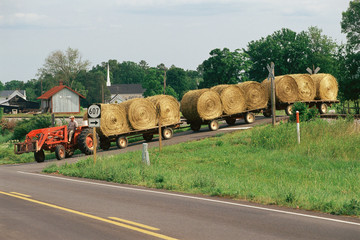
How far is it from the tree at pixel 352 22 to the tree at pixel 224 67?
18853 millimetres

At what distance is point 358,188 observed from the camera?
44.7 feet

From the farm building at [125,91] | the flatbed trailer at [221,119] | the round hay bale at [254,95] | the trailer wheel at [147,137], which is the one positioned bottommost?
the trailer wheel at [147,137]

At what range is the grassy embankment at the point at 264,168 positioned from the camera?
40.3 feet

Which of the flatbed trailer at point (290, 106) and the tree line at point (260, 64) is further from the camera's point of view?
the tree line at point (260, 64)

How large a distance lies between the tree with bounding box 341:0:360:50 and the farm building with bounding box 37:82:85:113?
146 ft

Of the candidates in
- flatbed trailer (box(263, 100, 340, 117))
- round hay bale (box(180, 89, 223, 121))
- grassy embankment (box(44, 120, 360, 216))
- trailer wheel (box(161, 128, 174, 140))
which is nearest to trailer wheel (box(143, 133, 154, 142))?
trailer wheel (box(161, 128, 174, 140))

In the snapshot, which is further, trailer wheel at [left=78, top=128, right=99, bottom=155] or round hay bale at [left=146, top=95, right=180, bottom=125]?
round hay bale at [left=146, top=95, right=180, bottom=125]

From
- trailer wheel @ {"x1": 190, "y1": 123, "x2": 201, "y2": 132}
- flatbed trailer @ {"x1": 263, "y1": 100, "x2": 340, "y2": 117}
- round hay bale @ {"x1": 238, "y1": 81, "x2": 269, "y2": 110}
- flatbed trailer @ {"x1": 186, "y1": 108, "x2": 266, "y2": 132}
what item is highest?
round hay bale @ {"x1": 238, "y1": 81, "x2": 269, "y2": 110}

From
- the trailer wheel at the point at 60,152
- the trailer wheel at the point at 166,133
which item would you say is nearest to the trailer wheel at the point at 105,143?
the trailer wheel at the point at 60,152

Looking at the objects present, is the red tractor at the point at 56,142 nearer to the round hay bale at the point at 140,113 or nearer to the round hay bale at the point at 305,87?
the round hay bale at the point at 140,113

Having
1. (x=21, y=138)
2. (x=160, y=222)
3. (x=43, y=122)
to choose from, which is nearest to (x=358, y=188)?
(x=160, y=222)

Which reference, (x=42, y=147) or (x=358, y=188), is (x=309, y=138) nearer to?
(x=358, y=188)

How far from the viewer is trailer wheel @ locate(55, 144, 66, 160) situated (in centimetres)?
2662

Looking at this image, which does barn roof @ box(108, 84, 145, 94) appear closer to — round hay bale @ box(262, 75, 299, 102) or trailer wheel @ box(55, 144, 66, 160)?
round hay bale @ box(262, 75, 299, 102)
